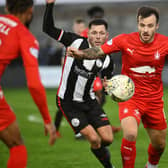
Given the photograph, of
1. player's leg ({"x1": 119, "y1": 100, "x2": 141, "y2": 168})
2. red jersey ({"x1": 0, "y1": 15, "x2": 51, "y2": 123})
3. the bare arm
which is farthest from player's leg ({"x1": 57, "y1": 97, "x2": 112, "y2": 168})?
red jersey ({"x1": 0, "y1": 15, "x2": 51, "y2": 123})

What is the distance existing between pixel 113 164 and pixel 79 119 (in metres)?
1.06

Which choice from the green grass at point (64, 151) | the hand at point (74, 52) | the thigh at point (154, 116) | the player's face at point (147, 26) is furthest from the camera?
the green grass at point (64, 151)

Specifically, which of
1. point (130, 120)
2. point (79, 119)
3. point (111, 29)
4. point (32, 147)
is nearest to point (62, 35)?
point (79, 119)

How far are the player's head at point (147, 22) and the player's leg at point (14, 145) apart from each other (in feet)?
6.95

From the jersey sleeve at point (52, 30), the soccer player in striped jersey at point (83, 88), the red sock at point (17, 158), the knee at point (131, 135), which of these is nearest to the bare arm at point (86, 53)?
the jersey sleeve at point (52, 30)

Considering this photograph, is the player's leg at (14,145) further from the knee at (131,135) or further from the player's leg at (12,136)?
the knee at (131,135)

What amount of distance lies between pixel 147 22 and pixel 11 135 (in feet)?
7.48

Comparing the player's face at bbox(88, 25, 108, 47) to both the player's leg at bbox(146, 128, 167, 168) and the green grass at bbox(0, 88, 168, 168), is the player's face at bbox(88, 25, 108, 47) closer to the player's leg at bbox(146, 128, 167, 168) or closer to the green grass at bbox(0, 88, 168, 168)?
the player's leg at bbox(146, 128, 167, 168)

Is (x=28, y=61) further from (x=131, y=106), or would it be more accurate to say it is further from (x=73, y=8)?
(x=73, y=8)

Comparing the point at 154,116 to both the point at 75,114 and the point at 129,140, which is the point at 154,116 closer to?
the point at 129,140

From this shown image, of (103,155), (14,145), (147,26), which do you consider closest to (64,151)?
(103,155)

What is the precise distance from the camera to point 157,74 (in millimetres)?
6789

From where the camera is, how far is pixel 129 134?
642cm

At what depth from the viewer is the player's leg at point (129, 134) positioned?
6434mm
